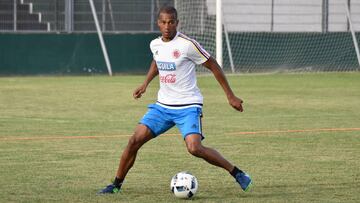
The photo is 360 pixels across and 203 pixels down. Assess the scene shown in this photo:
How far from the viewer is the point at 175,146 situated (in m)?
13.9

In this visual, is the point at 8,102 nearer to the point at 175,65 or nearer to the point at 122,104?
the point at 122,104

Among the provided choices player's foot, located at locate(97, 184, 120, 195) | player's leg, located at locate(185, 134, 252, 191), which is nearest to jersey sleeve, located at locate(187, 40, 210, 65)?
player's leg, located at locate(185, 134, 252, 191)

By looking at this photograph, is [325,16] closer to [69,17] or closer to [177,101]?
[69,17]

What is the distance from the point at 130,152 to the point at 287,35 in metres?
25.4

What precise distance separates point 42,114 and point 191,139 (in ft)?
31.9

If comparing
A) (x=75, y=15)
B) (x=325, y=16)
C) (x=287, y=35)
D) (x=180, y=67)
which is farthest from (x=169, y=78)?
(x=325, y=16)

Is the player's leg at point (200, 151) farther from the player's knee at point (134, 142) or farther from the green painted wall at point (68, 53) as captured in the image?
the green painted wall at point (68, 53)

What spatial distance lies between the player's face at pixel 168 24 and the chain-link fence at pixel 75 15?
75.9 feet

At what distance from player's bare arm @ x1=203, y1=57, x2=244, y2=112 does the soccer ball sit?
0.79 meters

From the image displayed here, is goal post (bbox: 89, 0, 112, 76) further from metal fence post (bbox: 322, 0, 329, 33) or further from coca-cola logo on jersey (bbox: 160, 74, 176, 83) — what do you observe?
coca-cola logo on jersey (bbox: 160, 74, 176, 83)

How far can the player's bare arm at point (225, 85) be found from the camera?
9461 millimetres

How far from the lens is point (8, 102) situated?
21562mm

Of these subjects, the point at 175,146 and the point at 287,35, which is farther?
the point at 287,35

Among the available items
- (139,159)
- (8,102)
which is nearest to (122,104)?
(8,102)
